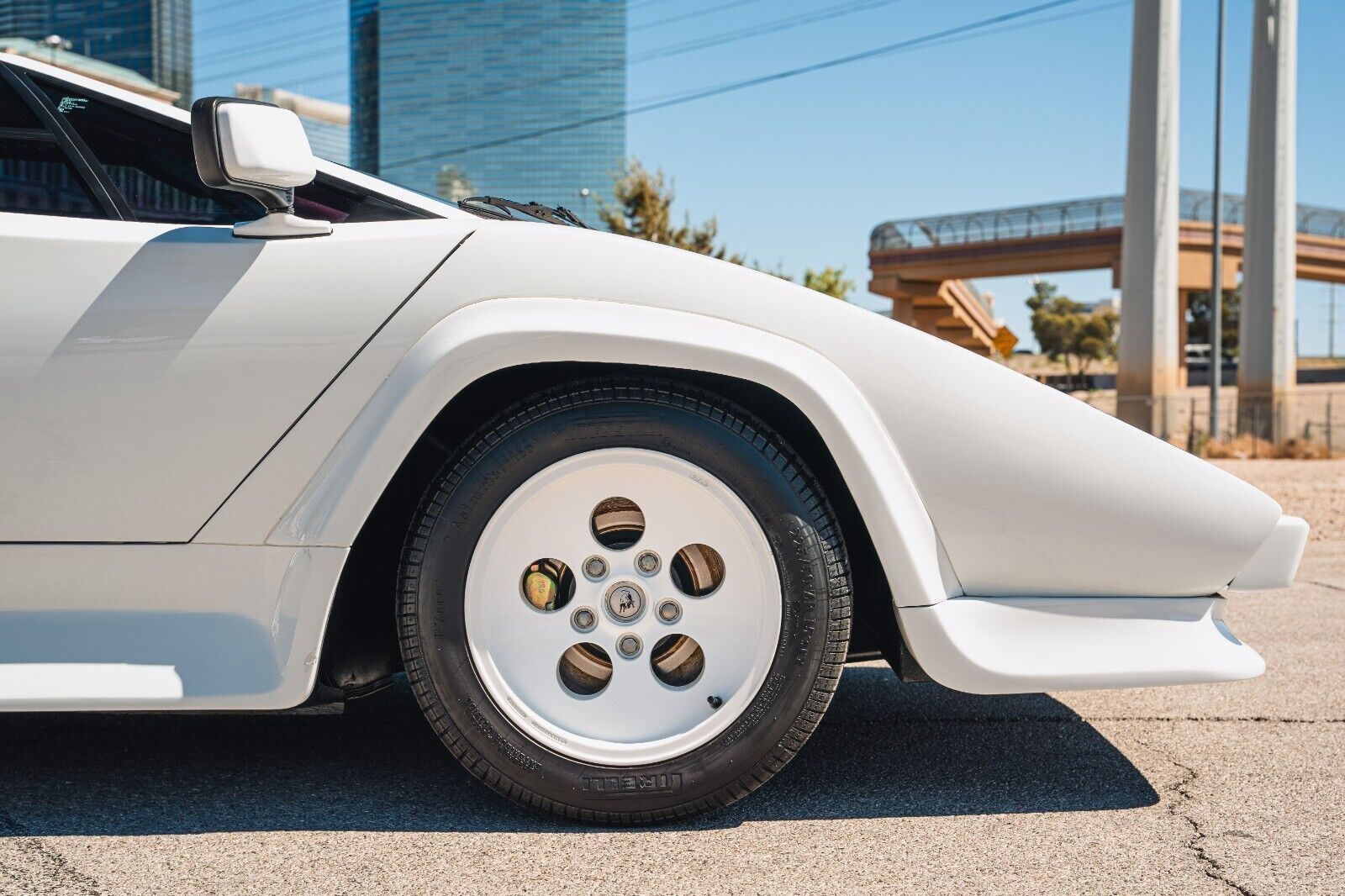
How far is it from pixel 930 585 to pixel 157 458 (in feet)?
4.58

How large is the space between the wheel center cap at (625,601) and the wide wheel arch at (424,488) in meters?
0.38

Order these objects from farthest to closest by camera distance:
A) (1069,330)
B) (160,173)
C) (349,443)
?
(1069,330) → (160,173) → (349,443)

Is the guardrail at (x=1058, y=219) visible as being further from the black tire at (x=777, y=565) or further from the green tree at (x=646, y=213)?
the black tire at (x=777, y=565)

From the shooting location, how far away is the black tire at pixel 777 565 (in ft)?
6.56

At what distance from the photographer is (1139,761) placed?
2.47 m

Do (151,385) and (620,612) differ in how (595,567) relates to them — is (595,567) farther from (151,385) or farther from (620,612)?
(151,385)

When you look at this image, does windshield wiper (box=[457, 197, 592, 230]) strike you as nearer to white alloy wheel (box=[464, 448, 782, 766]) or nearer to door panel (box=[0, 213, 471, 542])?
door panel (box=[0, 213, 471, 542])

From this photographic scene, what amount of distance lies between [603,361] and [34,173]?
1.18 metres

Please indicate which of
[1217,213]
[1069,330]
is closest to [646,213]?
[1217,213]

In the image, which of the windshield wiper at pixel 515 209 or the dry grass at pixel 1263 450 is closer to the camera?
the windshield wiper at pixel 515 209

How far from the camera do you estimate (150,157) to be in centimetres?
223

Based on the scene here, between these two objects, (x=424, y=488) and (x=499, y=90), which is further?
(x=499, y=90)

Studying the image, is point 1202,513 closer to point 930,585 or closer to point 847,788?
point 930,585

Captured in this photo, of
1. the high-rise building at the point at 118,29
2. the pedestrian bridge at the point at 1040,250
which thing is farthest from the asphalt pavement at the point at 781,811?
the high-rise building at the point at 118,29
